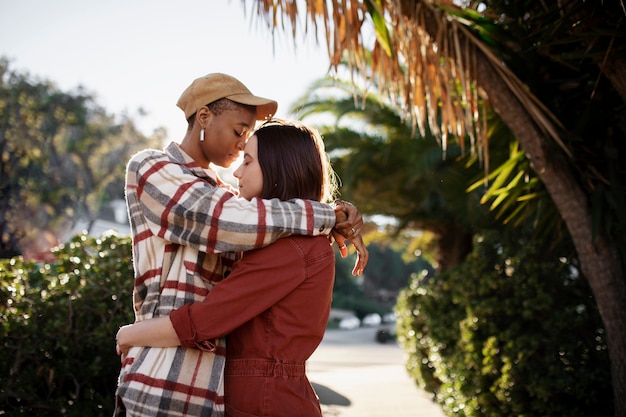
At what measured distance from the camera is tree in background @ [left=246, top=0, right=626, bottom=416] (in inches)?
169

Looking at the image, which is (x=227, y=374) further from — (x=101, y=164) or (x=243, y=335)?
(x=101, y=164)

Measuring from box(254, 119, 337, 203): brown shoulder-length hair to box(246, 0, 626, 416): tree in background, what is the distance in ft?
6.79

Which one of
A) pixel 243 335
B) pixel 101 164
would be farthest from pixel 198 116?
pixel 101 164

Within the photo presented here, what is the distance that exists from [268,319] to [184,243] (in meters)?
0.34

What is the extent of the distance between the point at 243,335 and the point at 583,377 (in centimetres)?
400

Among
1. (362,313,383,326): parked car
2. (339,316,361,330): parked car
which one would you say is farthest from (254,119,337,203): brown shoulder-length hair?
(362,313,383,326): parked car

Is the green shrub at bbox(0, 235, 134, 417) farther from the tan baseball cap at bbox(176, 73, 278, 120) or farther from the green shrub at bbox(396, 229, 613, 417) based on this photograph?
the green shrub at bbox(396, 229, 613, 417)

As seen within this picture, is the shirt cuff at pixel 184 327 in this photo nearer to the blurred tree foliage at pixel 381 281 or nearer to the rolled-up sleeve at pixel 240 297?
the rolled-up sleeve at pixel 240 297

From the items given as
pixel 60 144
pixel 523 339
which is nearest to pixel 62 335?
pixel 523 339

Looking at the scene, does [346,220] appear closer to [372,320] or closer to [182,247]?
[182,247]

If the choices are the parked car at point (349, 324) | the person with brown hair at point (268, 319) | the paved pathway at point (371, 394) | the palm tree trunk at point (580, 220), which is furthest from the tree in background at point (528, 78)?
the parked car at point (349, 324)

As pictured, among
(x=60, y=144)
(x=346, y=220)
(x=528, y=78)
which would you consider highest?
(x=60, y=144)

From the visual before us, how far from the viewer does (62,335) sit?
4332 millimetres

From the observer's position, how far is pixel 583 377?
5.39 meters
